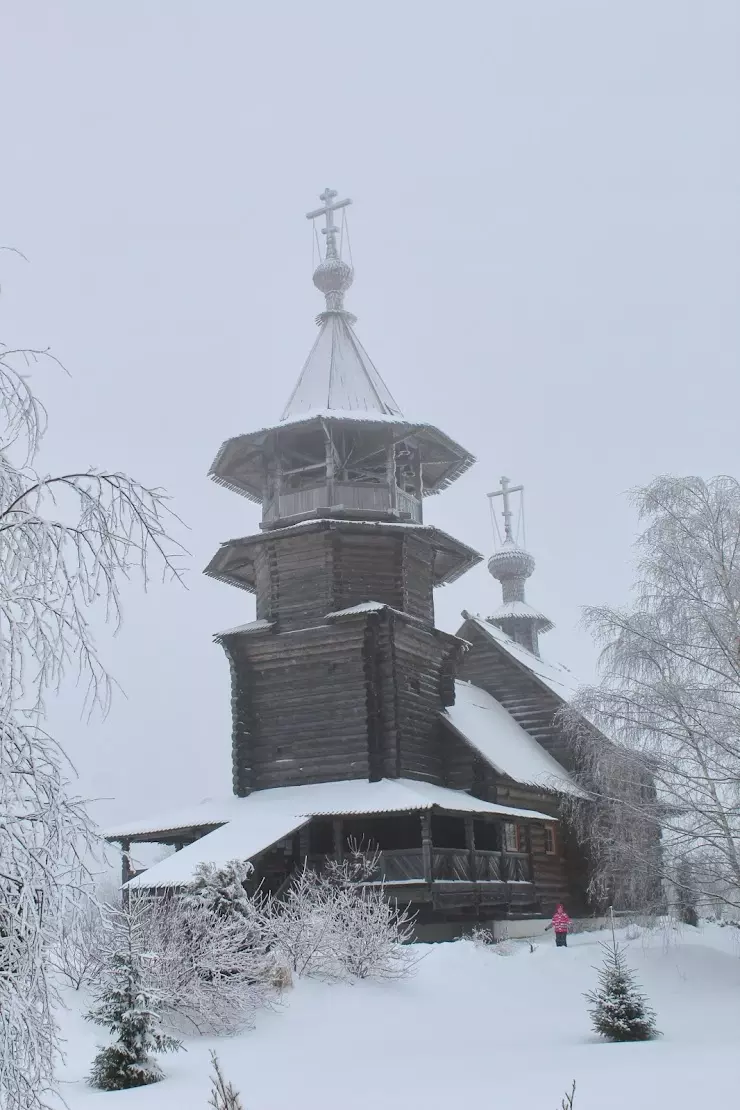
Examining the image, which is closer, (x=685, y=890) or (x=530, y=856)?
(x=685, y=890)

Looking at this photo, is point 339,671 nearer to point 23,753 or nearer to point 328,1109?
point 328,1109

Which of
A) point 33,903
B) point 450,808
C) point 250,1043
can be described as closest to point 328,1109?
point 250,1043

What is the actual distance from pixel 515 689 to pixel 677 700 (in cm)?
1282

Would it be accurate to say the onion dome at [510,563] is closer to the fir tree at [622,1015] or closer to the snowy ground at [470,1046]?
the snowy ground at [470,1046]

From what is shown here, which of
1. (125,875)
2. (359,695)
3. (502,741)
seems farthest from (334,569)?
(125,875)

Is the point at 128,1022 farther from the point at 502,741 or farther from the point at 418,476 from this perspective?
the point at 418,476

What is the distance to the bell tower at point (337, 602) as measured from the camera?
74.0 feet

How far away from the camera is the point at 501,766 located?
2300 centimetres

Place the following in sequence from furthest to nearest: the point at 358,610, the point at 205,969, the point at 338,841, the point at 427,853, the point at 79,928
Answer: the point at 358,610 < the point at 338,841 < the point at 427,853 < the point at 205,969 < the point at 79,928

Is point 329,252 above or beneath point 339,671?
above

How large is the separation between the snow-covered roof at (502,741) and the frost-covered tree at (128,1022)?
11.9 meters

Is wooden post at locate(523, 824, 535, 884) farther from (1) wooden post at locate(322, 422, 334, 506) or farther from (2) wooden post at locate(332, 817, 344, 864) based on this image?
(1) wooden post at locate(322, 422, 334, 506)

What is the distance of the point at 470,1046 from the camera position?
1326cm

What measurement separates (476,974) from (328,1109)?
25.5 ft
